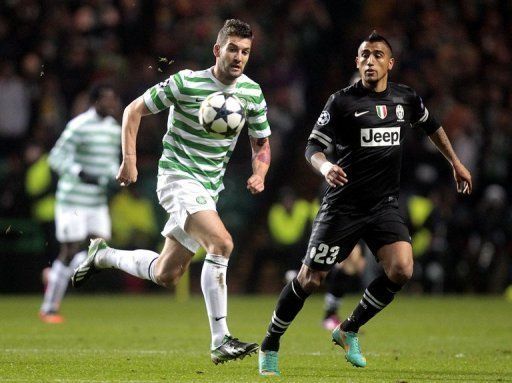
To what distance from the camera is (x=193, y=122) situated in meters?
8.20

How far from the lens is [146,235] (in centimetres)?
1745

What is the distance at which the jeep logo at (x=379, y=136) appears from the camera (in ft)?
26.9

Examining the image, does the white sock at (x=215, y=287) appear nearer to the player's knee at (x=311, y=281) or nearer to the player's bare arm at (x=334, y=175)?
the player's knee at (x=311, y=281)

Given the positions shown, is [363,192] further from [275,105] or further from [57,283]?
[275,105]

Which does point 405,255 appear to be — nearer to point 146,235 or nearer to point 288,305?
point 288,305

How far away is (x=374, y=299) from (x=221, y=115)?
1706 mm

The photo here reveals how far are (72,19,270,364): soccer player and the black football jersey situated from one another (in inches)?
20.3

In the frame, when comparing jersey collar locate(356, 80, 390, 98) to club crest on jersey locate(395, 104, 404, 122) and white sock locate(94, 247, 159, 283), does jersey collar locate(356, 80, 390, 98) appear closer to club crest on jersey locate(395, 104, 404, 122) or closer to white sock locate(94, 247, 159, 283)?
club crest on jersey locate(395, 104, 404, 122)

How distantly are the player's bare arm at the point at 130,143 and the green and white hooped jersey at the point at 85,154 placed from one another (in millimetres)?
4572

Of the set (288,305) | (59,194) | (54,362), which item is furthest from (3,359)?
(59,194)

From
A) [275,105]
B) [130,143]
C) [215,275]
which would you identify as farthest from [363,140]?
[275,105]

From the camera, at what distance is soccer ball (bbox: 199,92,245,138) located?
311 inches

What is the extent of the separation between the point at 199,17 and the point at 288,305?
451 inches

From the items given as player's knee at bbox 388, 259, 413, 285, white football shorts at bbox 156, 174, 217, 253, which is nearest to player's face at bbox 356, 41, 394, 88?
player's knee at bbox 388, 259, 413, 285
